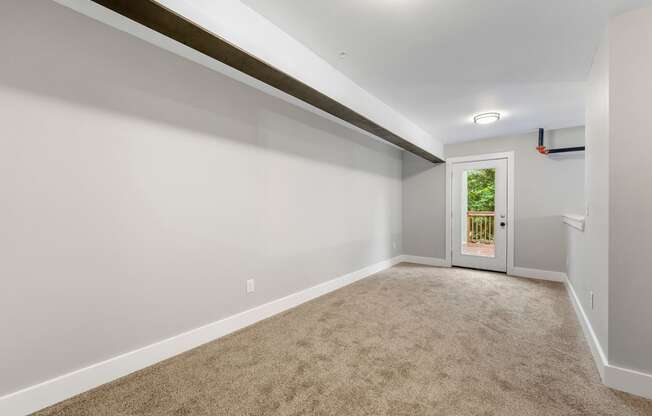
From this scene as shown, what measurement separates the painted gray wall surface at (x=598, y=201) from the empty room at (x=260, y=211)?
37 mm

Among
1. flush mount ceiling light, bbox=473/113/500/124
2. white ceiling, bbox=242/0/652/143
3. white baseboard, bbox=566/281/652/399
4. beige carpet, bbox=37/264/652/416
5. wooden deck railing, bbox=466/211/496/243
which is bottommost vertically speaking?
beige carpet, bbox=37/264/652/416

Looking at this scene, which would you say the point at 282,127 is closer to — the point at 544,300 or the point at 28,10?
the point at 28,10

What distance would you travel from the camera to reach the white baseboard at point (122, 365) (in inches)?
61.4

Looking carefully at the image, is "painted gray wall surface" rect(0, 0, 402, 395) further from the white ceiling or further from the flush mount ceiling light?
the flush mount ceiling light

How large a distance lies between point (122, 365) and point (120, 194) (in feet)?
3.86

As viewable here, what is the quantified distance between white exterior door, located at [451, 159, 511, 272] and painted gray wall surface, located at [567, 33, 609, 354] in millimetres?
2187

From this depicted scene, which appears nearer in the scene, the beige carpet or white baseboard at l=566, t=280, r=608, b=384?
the beige carpet

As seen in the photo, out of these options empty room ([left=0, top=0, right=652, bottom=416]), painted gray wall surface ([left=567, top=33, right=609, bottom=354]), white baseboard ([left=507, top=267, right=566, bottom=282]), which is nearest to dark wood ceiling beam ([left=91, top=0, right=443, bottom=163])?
empty room ([left=0, top=0, right=652, bottom=416])

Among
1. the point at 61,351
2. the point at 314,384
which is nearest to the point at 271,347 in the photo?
the point at 314,384

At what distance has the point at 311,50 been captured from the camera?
2.25m

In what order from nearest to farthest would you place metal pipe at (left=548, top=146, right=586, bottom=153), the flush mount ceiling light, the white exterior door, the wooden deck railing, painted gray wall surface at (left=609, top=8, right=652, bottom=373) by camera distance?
painted gray wall surface at (left=609, top=8, right=652, bottom=373) < the flush mount ceiling light < metal pipe at (left=548, top=146, right=586, bottom=153) < the white exterior door < the wooden deck railing

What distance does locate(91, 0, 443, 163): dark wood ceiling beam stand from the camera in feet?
4.42

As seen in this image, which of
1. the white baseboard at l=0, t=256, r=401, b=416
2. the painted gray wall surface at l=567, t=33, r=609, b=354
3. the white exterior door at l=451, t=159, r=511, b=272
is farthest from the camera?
the white exterior door at l=451, t=159, r=511, b=272

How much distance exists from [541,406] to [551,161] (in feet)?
13.5
